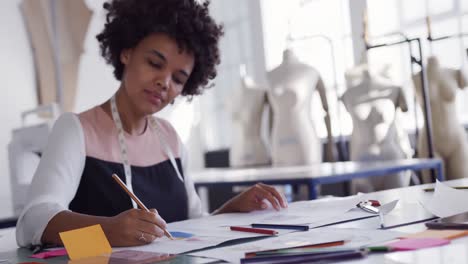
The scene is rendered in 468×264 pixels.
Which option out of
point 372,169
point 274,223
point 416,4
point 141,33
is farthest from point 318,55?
point 274,223

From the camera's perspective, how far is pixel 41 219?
1.49 metres

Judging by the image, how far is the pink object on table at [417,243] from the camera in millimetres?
1036

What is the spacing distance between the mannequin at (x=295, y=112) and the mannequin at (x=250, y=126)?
41 centimetres

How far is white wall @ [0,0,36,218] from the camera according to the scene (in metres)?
→ 5.73

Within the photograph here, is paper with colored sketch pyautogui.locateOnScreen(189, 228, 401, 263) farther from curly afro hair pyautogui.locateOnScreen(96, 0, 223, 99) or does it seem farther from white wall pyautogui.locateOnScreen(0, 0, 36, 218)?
white wall pyautogui.locateOnScreen(0, 0, 36, 218)

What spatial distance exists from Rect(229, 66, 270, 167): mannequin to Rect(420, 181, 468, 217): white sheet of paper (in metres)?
3.37

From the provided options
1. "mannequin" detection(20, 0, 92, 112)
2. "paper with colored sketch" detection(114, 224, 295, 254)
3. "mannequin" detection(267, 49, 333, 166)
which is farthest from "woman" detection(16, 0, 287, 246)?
"mannequin" detection(20, 0, 92, 112)

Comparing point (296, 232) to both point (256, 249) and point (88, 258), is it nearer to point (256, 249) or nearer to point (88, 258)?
point (256, 249)

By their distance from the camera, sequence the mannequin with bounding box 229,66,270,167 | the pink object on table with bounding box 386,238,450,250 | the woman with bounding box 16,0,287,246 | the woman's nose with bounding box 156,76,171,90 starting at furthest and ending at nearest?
the mannequin with bounding box 229,66,270,167, the woman's nose with bounding box 156,76,171,90, the woman with bounding box 16,0,287,246, the pink object on table with bounding box 386,238,450,250

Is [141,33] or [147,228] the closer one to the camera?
[147,228]

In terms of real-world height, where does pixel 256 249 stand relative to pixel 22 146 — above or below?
below

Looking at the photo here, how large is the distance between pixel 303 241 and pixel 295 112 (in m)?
3.30

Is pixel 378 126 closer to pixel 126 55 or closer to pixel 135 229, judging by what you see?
pixel 126 55

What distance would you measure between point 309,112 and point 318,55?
6.48 ft
